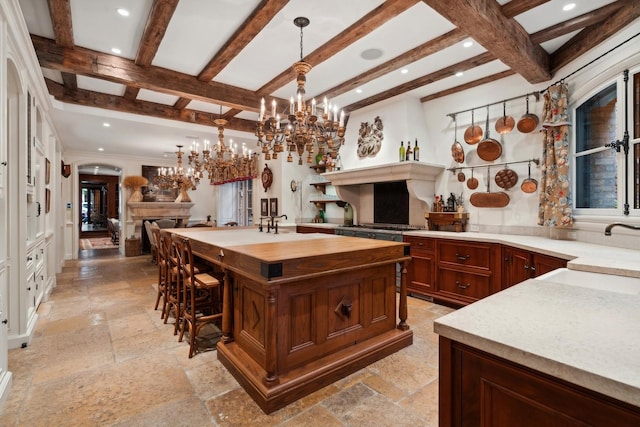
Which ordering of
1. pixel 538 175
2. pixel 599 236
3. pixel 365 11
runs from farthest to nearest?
pixel 538 175 < pixel 599 236 < pixel 365 11

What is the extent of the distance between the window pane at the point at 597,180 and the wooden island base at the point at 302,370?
2208 millimetres

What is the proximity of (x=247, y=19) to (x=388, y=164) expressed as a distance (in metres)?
2.48

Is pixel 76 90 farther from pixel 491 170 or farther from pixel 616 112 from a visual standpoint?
pixel 616 112

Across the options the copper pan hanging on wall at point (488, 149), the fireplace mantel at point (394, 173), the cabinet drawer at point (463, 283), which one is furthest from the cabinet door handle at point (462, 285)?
the copper pan hanging on wall at point (488, 149)

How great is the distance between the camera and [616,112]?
262cm

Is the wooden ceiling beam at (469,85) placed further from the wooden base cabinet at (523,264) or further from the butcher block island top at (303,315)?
the butcher block island top at (303,315)

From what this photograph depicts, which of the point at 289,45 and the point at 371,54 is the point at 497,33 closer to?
the point at 371,54

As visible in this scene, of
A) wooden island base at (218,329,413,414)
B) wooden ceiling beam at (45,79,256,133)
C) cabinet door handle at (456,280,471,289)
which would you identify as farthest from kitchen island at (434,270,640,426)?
wooden ceiling beam at (45,79,256,133)

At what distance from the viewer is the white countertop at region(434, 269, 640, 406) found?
2.14 feet

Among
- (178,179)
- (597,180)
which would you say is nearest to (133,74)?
(178,179)

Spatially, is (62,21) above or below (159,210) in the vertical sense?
above

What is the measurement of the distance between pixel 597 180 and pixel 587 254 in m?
1.13

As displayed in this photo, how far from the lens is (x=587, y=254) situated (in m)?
2.25

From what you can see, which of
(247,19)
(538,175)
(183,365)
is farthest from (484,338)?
(538,175)
